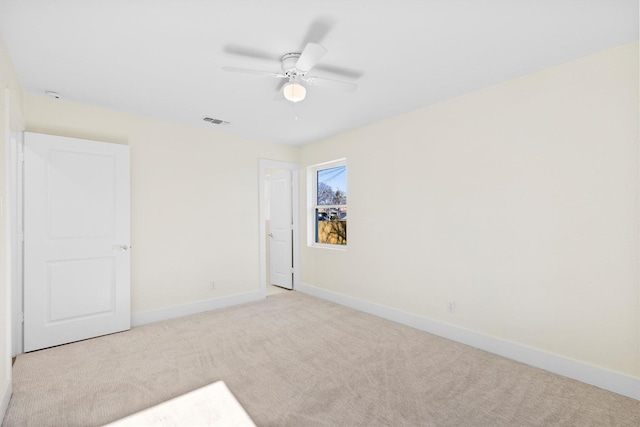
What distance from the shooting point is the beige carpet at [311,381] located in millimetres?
1972

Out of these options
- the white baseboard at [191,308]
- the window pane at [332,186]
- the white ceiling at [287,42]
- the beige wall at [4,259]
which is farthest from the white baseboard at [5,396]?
the window pane at [332,186]

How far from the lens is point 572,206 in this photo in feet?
7.91

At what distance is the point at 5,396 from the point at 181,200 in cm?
243

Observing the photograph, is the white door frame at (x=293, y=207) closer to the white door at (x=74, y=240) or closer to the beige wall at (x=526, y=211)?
the beige wall at (x=526, y=211)

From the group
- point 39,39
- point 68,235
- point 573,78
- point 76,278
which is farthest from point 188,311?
point 573,78

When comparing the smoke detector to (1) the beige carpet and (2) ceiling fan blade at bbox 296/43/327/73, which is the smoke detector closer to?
(1) the beige carpet

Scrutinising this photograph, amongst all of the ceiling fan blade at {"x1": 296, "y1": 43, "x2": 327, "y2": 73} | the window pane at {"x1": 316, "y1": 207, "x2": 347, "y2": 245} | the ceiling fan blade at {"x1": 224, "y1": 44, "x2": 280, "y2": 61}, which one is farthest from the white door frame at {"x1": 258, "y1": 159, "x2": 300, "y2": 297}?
the ceiling fan blade at {"x1": 296, "y1": 43, "x2": 327, "y2": 73}

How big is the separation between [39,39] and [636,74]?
4091 millimetres

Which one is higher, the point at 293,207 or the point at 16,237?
the point at 293,207

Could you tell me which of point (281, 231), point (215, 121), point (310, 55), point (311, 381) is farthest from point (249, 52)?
point (281, 231)

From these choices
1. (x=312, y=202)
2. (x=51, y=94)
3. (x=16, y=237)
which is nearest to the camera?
(x=16, y=237)

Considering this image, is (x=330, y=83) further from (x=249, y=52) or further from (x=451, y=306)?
(x=451, y=306)

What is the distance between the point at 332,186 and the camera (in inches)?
191

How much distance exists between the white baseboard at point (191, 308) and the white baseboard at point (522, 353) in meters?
1.72
